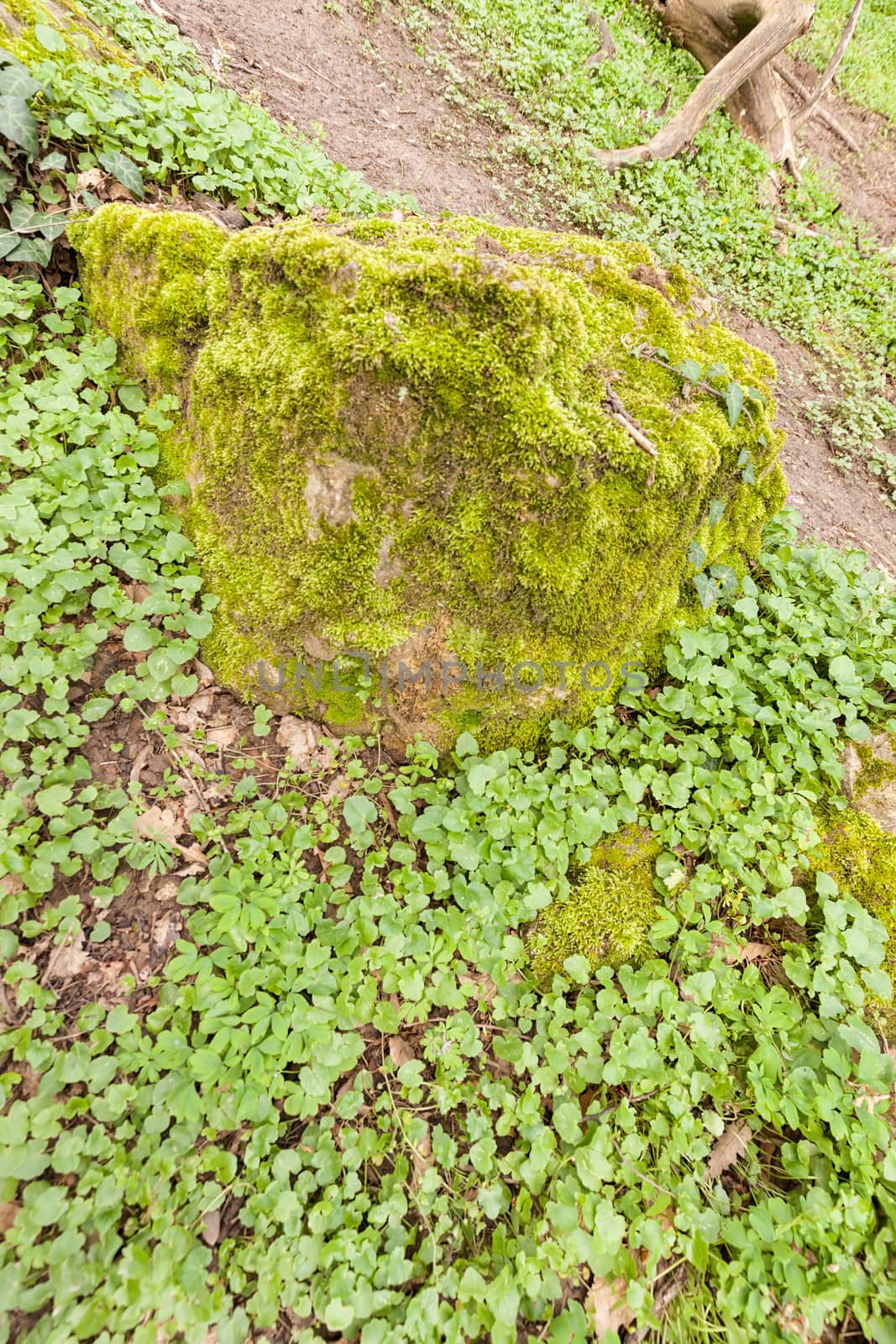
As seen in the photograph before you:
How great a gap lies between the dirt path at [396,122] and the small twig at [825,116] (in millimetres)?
6299

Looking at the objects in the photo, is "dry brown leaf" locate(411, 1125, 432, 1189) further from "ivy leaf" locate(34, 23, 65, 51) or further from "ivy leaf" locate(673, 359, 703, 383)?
"ivy leaf" locate(34, 23, 65, 51)

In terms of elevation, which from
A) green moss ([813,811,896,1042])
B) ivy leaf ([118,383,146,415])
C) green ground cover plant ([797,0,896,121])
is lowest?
ivy leaf ([118,383,146,415])

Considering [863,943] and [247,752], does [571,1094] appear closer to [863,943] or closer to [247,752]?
[863,943]

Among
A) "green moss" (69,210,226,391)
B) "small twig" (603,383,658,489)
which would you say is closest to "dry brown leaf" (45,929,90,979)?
"green moss" (69,210,226,391)

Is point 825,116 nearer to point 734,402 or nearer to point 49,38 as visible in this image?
point 734,402

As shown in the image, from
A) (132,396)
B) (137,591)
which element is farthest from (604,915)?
(132,396)

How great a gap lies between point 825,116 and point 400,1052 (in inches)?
556

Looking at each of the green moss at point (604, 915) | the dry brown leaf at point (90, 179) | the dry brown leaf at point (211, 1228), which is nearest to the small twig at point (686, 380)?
the green moss at point (604, 915)

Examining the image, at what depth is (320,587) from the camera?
2.38 meters

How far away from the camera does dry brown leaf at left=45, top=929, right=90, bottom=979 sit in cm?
210

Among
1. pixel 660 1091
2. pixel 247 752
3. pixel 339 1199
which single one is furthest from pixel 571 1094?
pixel 247 752

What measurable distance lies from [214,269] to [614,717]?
8.33ft

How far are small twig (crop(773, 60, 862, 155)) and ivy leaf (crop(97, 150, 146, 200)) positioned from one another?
1160 centimetres

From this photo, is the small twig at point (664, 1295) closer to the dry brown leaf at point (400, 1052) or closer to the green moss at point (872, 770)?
the dry brown leaf at point (400, 1052)
